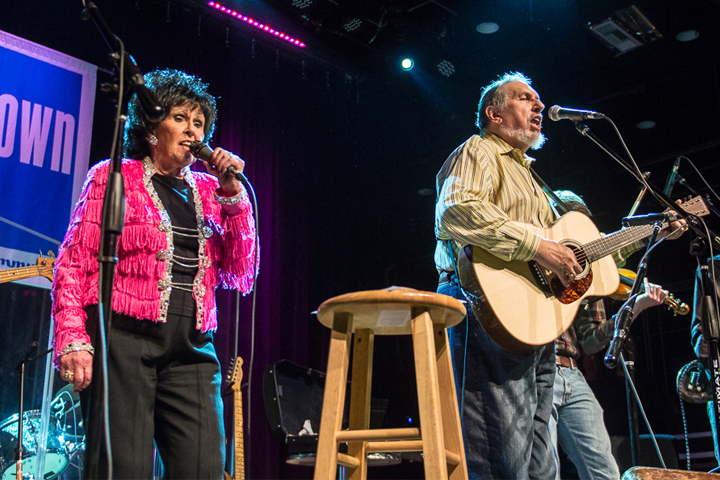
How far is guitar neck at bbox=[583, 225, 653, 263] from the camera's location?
9.21 feet

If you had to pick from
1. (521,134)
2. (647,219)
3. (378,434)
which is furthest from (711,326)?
→ (378,434)

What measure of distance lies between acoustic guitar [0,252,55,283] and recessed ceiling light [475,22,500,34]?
4264 mm

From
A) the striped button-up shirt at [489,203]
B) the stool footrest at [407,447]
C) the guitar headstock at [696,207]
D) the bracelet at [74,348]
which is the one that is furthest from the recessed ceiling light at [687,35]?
the bracelet at [74,348]

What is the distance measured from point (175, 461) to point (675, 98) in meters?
6.28

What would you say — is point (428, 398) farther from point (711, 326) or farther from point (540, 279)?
point (711, 326)

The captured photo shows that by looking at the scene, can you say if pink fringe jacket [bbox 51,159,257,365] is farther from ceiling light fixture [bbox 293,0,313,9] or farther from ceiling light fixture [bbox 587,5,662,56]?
ceiling light fixture [bbox 587,5,662,56]

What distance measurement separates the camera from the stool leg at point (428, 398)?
65.1 inches

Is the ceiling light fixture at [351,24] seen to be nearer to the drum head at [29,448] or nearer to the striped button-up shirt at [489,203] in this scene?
the striped button-up shirt at [489,203]

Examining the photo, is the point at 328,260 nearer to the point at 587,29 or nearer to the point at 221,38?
the point at 221,38

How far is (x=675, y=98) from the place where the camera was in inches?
261

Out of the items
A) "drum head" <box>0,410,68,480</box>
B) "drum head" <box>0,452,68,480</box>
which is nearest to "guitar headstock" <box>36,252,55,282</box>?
"drum head" <box>0,410,68,480</box>

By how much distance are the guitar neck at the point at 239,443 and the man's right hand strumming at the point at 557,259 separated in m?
2.72

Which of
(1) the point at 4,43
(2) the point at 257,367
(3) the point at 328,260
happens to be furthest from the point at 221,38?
(2) the point at 257,367

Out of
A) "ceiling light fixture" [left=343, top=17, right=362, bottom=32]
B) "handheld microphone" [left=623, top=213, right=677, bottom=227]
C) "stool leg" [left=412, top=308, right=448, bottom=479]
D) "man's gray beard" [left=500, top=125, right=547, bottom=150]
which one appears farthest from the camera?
"ceiling light fixture" [left=343, top=17, right=362, bottom=32]
